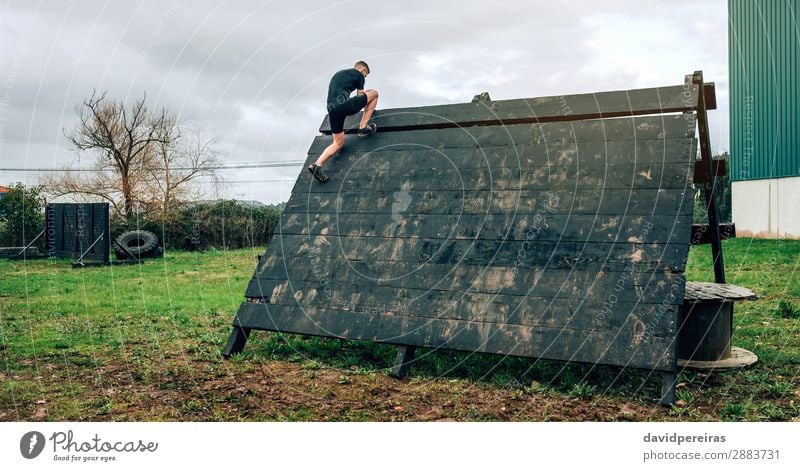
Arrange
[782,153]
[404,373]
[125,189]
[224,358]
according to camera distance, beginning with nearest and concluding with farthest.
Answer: [404,373]
[224,358]
[782,153]
[125,189]

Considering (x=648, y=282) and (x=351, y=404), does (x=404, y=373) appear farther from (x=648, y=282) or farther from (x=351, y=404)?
(x=648, y=282)

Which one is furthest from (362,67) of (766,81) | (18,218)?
(18,218)

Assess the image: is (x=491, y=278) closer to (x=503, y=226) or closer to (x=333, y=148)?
(x=503, y=226)

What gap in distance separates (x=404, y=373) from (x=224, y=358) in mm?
2086

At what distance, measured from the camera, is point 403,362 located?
5352 mm

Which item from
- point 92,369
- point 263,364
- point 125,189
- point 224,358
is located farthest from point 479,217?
point 125,189

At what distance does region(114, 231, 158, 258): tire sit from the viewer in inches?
719

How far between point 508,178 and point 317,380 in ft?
8.76

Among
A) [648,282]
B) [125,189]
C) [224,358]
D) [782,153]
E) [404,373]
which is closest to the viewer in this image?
[648,282]

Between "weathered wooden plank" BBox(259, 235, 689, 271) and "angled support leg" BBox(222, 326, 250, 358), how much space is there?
31.0 inches

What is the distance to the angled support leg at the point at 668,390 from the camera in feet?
14.8

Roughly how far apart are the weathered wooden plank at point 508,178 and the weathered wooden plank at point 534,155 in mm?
70
